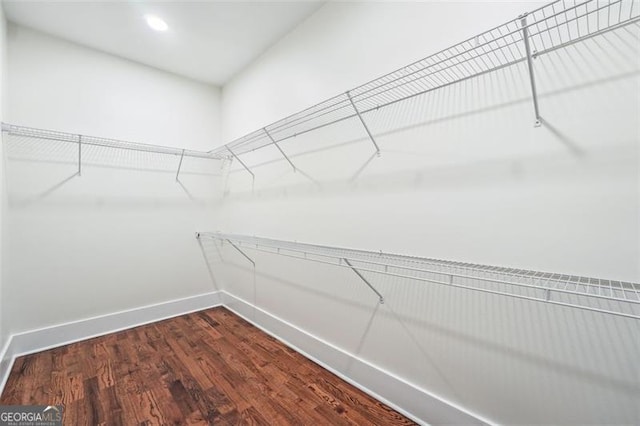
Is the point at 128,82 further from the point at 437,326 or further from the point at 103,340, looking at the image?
the point at 437,326

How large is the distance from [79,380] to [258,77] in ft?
8.23

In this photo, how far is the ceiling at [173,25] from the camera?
182cm

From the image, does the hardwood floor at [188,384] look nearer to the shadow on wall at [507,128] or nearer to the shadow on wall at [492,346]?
the shadow on wall at [492,346]

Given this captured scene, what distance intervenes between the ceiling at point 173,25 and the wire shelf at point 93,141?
0.76 m

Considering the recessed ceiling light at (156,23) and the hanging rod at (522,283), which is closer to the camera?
the hanging rod at (522,283)

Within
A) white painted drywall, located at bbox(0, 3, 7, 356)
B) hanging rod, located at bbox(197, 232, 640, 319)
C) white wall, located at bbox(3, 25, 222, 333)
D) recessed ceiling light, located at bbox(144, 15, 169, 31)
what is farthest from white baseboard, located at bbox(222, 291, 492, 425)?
recessed ceiling light, located at bbox(144, 15, 169, 31)

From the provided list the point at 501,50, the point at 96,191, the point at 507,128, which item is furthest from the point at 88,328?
the point at 501,50

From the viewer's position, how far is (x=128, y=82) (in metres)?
2.45

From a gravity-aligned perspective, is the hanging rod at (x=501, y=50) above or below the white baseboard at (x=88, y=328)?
above

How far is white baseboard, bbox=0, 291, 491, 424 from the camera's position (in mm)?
1321

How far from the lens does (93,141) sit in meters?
2.22

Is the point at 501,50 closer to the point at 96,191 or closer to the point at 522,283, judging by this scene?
the point at 522,283

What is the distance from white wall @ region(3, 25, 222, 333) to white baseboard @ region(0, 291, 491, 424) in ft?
0.27

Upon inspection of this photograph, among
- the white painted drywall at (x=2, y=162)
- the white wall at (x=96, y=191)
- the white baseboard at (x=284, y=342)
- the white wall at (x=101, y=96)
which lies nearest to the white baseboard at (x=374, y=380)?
the white baseboard at (x=284, y=342)
